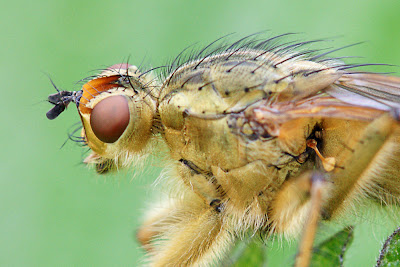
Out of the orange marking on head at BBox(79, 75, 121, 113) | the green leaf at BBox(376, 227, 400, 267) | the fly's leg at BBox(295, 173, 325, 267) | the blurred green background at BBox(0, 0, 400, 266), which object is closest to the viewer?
the fly's leg at BBox(295, 173, 325, 267)

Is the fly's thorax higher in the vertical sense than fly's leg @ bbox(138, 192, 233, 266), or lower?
higher

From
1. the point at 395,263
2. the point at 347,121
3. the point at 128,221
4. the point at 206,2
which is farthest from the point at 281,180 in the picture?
the point at 206,2

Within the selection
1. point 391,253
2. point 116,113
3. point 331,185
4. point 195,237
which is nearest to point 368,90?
point 331,185

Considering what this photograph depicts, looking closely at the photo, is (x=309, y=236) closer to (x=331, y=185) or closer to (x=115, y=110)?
(x=331, y=185)

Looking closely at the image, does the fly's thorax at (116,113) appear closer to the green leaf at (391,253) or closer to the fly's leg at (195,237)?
the fly's leg at (195,237)

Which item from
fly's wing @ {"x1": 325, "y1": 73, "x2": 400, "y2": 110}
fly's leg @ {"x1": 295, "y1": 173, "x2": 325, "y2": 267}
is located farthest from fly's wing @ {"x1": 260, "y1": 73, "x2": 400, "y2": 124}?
fly's leg @ {"x1": 295, "y1": 173, "x2": 325, "y2": 267}

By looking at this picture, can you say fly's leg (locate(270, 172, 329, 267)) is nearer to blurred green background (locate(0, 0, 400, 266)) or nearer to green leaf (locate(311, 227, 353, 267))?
green leaf (locate(311, 227, 353, 267))

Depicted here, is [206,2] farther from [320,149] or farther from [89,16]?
[320,149]
